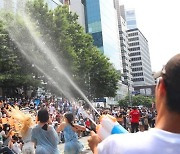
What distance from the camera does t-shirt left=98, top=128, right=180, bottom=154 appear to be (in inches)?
64.9

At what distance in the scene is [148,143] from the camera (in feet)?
5.44

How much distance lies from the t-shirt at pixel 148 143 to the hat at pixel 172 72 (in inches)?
9.6

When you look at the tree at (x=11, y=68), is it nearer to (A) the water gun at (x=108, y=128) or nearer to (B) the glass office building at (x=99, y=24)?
(A) the water gun at (x=108, y=128)

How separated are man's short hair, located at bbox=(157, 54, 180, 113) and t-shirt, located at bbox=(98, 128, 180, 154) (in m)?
0.14

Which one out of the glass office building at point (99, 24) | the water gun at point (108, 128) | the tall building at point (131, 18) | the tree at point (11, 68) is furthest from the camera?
the tall building at point (131, 18)

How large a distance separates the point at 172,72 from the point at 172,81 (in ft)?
0.15

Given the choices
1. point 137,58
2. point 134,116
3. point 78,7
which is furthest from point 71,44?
point 137,58

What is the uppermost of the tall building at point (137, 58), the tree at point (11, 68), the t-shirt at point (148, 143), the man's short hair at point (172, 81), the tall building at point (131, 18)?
the tall building at point (131, 18)

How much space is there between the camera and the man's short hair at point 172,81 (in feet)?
5.51

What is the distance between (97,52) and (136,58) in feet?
391

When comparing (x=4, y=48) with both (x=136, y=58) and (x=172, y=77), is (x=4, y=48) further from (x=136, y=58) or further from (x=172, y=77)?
(x=136, y=58)

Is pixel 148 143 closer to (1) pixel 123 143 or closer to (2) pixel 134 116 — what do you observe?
(1) pixel 123 143

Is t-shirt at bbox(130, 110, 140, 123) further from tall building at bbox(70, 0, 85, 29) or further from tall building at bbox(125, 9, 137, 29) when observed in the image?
tall building at bbox(125, 9, 137, 29)

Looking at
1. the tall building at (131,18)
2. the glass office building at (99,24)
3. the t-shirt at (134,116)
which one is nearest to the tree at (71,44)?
the t-shirt at (134,116)
